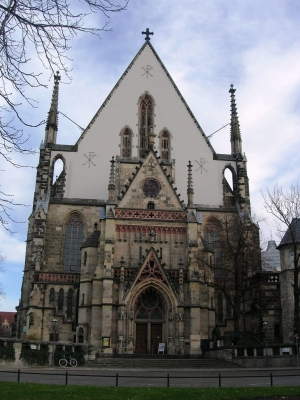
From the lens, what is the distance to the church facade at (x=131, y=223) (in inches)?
1374

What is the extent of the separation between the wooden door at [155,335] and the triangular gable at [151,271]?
3.14 metres

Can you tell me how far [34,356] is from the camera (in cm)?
2797

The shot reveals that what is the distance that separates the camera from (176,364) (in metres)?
29.5

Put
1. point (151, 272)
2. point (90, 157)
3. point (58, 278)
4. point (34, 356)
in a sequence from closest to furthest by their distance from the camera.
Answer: point (34, 356) → point (151, 272) → point (58, 278) → point (90, 157)

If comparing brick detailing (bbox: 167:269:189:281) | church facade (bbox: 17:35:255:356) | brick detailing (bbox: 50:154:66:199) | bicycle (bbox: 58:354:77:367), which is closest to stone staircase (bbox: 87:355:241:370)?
bicycle (bbox: 58:354:77:367)

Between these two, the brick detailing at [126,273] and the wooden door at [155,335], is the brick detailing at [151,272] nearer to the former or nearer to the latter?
the brick detailing at [126,273]

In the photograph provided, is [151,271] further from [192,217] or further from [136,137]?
[136,137]

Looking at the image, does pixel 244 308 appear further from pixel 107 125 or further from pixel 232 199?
pixel 107 125

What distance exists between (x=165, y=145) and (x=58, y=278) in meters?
16.3

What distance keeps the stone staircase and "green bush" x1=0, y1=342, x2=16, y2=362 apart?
467 cm

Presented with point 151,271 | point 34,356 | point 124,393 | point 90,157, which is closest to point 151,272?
point 151,271

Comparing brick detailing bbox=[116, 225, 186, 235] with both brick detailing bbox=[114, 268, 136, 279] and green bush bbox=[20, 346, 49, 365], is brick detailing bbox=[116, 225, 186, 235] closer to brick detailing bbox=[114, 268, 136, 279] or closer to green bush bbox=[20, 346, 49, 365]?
brick detailing bbox=[114, 268, 136, 279]

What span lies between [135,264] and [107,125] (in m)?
15.3

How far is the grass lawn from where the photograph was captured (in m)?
13.2
